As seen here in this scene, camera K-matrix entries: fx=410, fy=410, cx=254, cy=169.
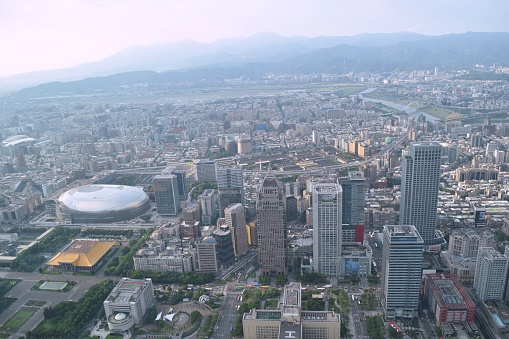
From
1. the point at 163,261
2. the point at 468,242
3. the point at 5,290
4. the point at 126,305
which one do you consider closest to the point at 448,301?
the point at 468,242

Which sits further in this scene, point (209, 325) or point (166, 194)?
point (166, 194)

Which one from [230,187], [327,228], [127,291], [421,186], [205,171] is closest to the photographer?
[127,291]

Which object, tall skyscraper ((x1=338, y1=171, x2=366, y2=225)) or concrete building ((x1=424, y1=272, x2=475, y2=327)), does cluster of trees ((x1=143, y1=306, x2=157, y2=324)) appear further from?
concrete building ((x1=424, y1=272, x2=475, y2=327))

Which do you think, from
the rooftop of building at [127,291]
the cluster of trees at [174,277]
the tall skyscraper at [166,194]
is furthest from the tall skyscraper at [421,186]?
the tall skyscraper at [166,194]

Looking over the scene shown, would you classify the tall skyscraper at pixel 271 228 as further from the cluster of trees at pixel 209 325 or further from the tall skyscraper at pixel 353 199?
the tall skyscraper at pixel 353 199

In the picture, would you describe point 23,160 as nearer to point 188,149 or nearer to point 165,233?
point 188,149

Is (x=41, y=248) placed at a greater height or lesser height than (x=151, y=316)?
greater

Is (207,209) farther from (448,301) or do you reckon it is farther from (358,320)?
(448,301)
